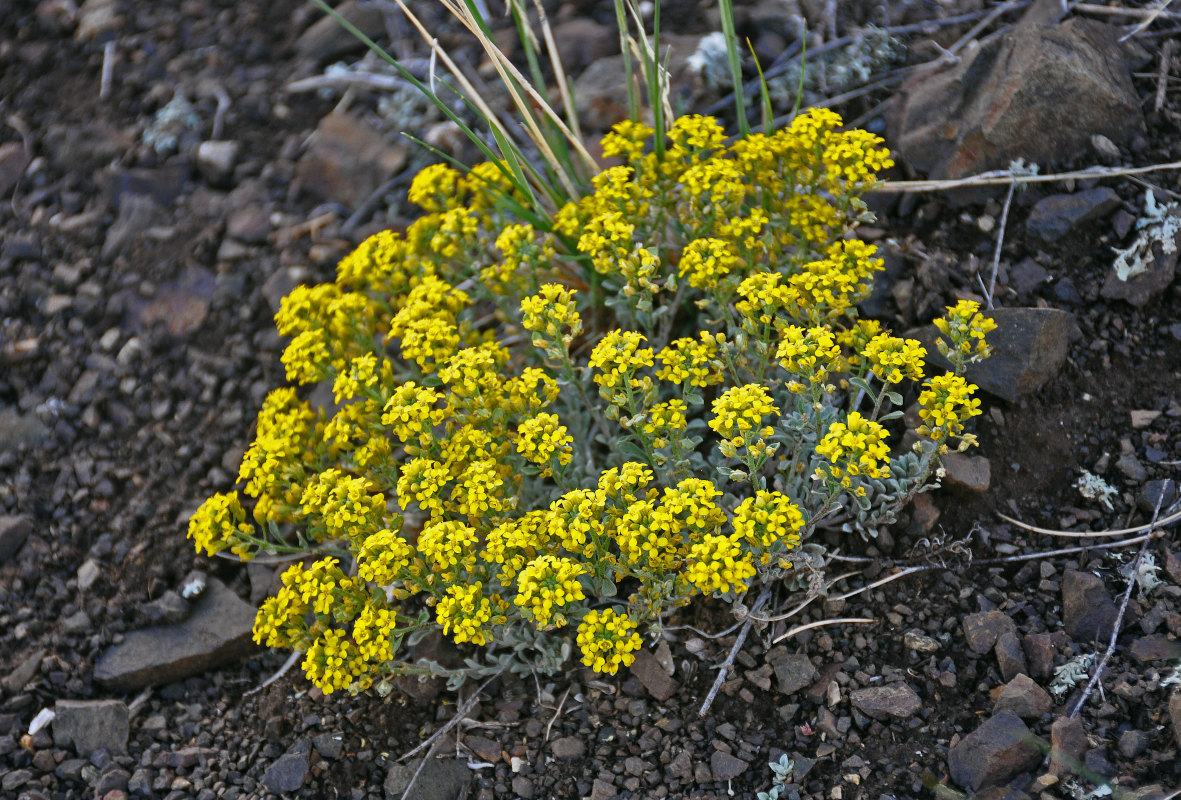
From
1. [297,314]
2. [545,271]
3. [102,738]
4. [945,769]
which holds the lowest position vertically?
[945,769]

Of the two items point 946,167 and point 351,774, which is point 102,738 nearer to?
point 351,774

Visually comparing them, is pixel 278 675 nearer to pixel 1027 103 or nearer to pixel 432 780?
pixel 432 780

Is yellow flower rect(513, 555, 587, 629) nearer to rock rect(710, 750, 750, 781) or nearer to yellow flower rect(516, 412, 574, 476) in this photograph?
yellow flower rect(516, 412, 574, 476)

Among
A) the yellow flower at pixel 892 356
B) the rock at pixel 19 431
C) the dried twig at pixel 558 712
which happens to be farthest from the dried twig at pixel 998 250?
the rock at pixel 19 431

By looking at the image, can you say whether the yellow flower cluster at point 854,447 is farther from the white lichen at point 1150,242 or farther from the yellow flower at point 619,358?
the white lichen at point 1150,242

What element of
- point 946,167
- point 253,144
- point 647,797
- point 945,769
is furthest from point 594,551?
point 253,144
